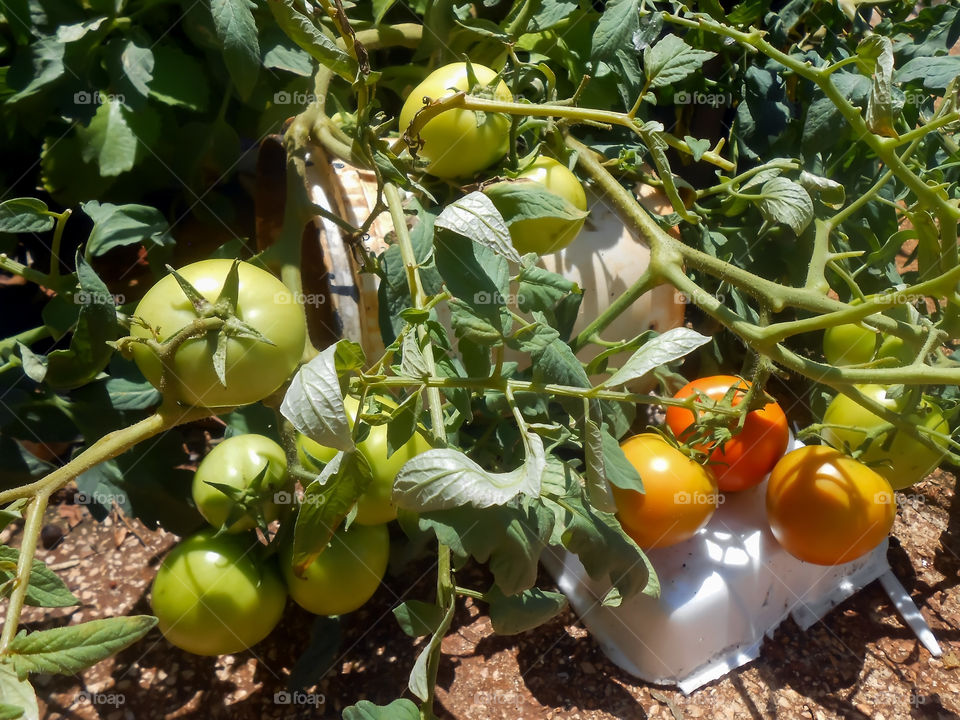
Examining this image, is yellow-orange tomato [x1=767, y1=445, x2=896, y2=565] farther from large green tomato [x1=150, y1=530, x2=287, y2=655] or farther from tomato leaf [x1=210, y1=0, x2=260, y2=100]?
tomato leaf [x1=210, y1=0, x2=260, y2=100]

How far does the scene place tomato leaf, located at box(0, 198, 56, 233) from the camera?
25.5 inches

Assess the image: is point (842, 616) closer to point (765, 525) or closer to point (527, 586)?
point (765, 525)

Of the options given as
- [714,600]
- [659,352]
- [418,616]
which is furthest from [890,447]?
[418,616]

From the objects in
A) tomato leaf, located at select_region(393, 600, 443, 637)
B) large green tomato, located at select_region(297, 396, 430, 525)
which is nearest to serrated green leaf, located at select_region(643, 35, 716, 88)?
large green tomato, located at select_region(297, 396, 430, 525)

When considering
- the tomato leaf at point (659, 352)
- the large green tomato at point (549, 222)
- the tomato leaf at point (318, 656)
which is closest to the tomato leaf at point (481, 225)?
the tomato leaf at point (659, 352)

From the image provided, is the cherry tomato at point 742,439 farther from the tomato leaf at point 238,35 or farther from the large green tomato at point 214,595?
the tomato leaf at point 238,35

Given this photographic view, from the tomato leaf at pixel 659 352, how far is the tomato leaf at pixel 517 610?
211mm

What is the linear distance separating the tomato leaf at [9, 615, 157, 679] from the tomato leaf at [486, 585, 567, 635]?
0.26 meters

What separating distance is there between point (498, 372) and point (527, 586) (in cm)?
16

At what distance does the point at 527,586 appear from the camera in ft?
1.84

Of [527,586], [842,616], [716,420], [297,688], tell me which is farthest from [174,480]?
[842,616]

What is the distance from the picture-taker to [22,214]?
0.66m

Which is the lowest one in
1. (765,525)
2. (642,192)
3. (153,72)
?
(765,525)

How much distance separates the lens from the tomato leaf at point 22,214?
65cm
